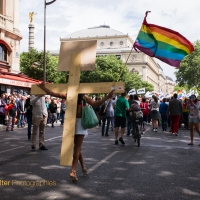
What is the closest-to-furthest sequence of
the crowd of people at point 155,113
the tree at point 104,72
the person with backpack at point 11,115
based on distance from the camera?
the crowd of people at point 155,113, the person with backpack at point 11,115, the tree at point 104,72

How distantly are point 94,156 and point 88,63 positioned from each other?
3314mm

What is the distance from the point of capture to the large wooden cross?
4.99 m

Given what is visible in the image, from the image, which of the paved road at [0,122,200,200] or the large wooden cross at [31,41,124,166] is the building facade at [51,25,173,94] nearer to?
the paved road at [0,122,200,200]

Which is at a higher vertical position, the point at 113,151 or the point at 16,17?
the point at 16,17

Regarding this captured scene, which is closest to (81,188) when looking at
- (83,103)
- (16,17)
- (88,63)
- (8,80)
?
(83,103)

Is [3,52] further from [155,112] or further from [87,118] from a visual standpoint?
[87,118]

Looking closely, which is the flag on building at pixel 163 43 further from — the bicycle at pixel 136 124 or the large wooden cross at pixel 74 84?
the large wooden cross at pixel 74 84

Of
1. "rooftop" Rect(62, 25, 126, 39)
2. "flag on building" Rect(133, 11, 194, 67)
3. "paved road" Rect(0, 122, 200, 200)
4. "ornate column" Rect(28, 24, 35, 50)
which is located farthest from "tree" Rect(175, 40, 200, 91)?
"rooftop" Rect(62, 25, 126, 39)

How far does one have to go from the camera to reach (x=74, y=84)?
5.18 m

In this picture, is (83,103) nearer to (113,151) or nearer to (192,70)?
(113,151)

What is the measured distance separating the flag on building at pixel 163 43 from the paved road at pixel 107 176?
2.67m

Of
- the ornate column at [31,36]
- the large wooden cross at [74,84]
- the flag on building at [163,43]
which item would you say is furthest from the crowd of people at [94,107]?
the ornate column at [31,36]

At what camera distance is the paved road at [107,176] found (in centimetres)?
464

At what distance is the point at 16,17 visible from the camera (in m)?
29.2
